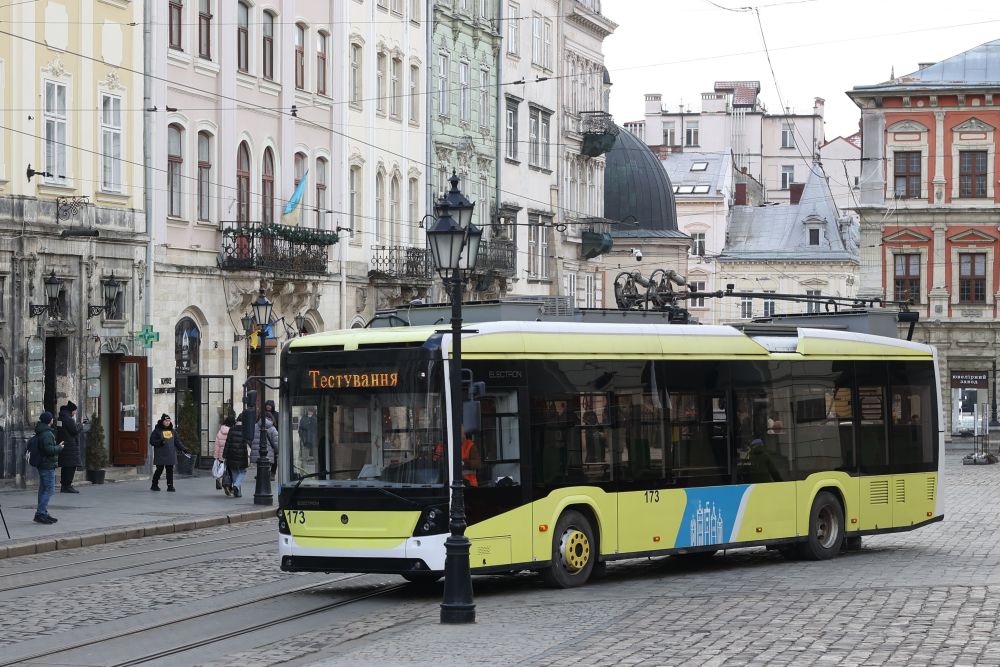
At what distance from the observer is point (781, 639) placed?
46.1 feet

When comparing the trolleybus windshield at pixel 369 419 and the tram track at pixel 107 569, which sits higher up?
the trolleybus windshield at pixel 369 419

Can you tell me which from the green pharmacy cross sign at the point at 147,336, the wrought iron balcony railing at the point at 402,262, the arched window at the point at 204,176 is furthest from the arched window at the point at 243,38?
the wrought iron balcony railing at the point at 402,262

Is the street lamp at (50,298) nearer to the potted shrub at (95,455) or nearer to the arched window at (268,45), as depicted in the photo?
the potted shrub at (95,455)

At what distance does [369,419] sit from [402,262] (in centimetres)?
3276

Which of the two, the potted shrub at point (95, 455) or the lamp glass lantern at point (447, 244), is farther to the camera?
the potted shrub at point (95, 455)

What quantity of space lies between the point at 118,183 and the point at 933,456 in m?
18.5

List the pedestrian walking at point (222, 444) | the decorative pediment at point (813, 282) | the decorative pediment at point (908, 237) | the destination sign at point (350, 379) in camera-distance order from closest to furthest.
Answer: the destination sign at point (350, 379) → the pedestrian walking at point (222, 444) → the decorative pediment at point (908, 237) → the decorative pediment at point (813, 282)

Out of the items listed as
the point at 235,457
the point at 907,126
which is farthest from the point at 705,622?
the point at 907,126

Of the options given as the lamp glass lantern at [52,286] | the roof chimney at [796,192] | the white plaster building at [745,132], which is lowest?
the lamp glass lantern at [52,286]

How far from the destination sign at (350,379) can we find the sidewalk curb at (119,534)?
266 inches

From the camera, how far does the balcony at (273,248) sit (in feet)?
132

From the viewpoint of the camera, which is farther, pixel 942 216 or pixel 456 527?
pixel 942 216

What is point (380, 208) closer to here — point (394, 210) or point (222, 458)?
point (394, 210)

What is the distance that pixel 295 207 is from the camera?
137 feet
